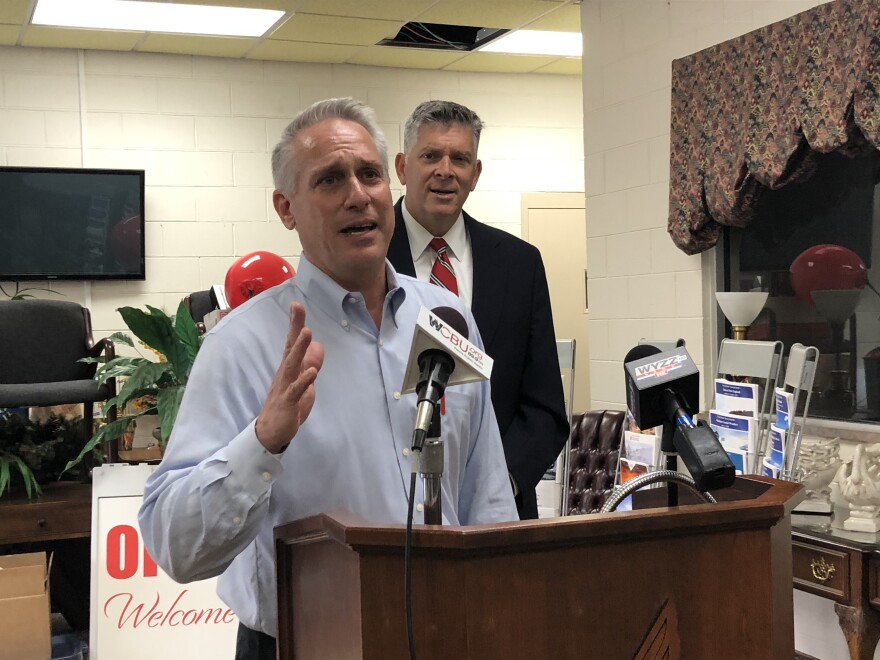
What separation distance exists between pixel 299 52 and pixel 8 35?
175 cm

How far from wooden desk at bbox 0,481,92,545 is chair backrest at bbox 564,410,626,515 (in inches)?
76.7

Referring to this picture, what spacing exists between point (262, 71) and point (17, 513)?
3.73m

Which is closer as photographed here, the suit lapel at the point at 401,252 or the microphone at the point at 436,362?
the microphone at the point at 436,362

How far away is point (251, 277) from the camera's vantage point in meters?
3.37

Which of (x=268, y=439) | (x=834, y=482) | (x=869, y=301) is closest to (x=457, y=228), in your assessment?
(x=268, y=439)

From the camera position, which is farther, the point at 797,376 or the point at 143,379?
the point at 143,379

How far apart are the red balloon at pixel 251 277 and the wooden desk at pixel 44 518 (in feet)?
3.98

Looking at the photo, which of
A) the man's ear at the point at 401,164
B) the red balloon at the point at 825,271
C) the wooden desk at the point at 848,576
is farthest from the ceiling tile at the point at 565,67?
the man's ear at the point at 401,164

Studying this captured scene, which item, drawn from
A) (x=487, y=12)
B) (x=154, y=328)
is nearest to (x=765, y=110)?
(x=487, y=12)

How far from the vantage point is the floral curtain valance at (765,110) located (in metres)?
3.59

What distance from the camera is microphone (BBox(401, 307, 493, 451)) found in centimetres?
108

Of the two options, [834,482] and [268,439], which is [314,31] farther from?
[268,439]

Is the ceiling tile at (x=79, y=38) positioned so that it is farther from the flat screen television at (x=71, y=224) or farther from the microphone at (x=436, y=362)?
the microphone at (x=436, y=362)

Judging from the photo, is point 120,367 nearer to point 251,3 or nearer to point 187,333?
point 187,333
